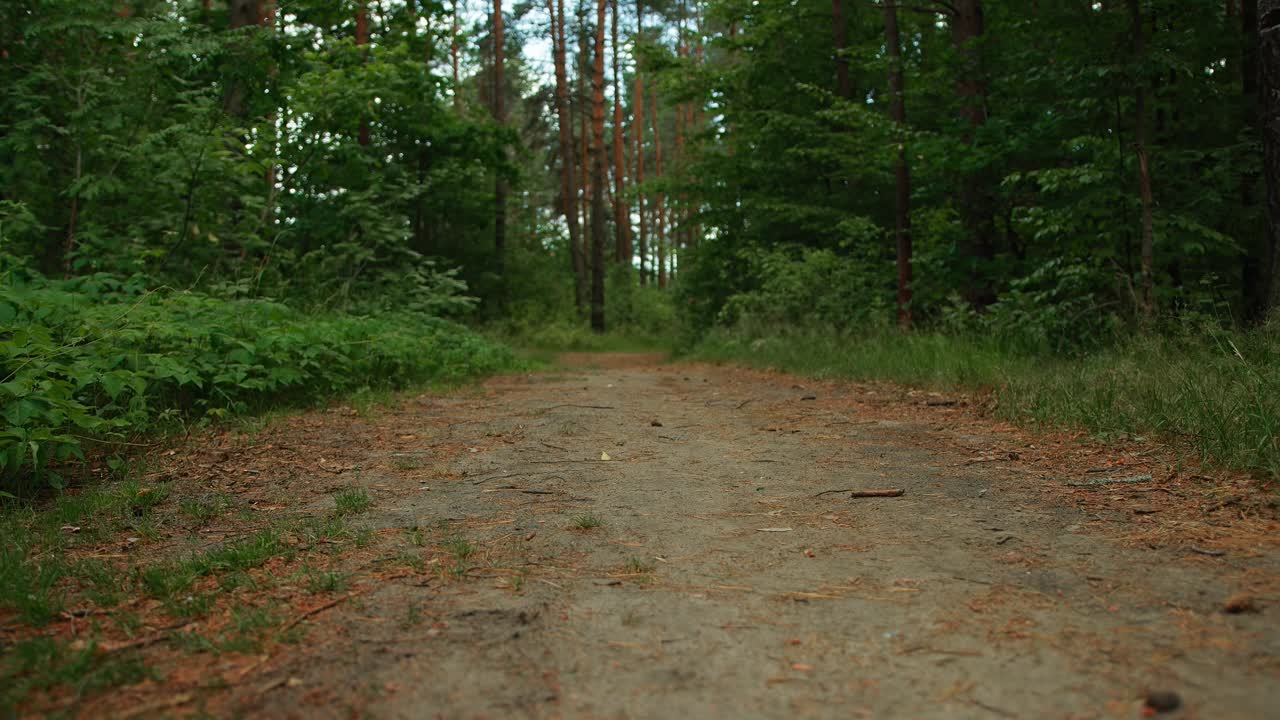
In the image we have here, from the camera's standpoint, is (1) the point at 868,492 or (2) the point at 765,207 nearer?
(1) the point at 868,492

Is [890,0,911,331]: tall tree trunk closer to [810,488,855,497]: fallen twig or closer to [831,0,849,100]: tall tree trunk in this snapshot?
[831,0,849,100]: tall tree trunk

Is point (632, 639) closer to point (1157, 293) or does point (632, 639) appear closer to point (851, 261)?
point (1157, 293)

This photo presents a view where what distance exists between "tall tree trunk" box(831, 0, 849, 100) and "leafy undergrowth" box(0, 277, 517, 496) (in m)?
11.5

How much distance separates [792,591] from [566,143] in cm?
2570

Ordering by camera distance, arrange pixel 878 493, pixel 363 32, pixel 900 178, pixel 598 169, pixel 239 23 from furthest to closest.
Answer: pixel 598 169 → pixel 363 32 → pixel 900 178 → pixel 239 23 → pixel 878 493

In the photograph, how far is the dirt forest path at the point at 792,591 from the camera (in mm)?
1967

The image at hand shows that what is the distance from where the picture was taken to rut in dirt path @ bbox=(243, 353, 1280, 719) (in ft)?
6.40

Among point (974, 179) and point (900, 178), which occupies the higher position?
point (900, 178)

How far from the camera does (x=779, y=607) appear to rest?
2535 mm

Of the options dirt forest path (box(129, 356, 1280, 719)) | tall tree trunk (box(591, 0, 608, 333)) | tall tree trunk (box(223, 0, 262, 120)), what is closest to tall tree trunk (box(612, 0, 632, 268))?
tall tree trunk (box(591, 0, 608, 333))

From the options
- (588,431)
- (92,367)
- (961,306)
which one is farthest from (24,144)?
(961,306)

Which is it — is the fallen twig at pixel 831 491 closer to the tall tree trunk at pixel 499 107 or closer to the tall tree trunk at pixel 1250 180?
the tall tree trunk at pixel 1250 180

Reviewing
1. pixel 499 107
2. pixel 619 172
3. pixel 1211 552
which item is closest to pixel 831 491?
pixel 1211 552

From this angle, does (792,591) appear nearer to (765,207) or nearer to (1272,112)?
(1272,112)
